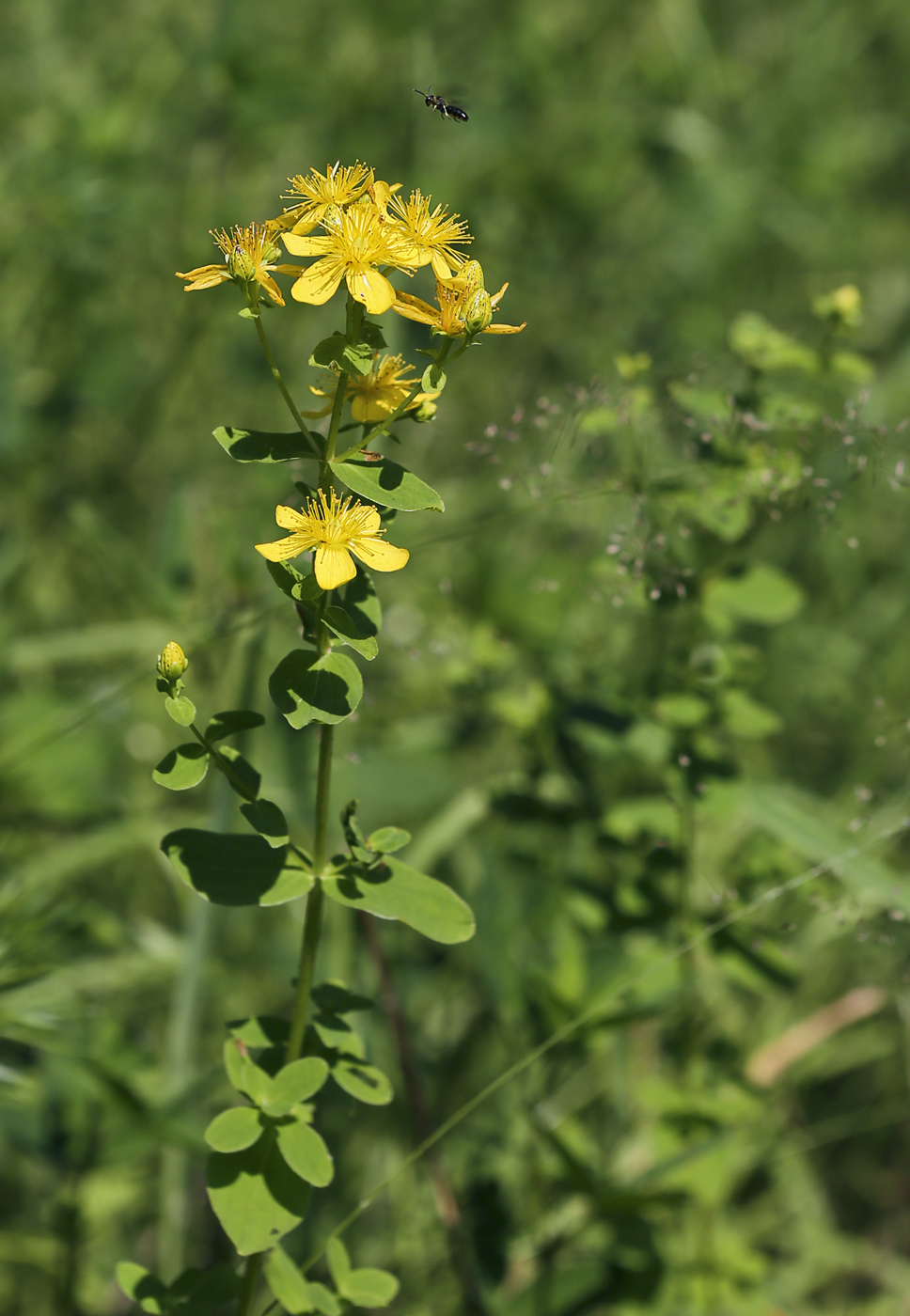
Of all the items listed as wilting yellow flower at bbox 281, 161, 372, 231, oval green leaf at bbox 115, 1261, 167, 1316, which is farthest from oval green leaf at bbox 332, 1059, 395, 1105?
wilting yellow flower at bbox 281, 161, 372, 231

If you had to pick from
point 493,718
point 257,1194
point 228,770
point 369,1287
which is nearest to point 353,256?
point 228,770

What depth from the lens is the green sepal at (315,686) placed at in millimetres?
1196

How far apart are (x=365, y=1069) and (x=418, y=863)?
96cm

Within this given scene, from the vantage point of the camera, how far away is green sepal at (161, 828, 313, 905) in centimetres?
129

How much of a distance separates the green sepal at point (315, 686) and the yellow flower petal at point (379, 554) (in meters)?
0.13

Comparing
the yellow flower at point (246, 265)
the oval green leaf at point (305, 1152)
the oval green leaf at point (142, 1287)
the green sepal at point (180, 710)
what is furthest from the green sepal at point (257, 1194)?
the yellow flower at point (246, 265)

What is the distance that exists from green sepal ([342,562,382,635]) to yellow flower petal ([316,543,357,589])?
14 centimetres

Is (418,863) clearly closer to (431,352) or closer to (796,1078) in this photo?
(796,1078)

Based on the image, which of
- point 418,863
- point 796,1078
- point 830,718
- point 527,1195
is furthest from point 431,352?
point 830,718

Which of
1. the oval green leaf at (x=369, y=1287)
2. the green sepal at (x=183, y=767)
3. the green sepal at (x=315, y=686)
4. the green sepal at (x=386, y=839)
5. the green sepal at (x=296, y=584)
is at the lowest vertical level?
the oval green leaf at (x=369, y=1287)

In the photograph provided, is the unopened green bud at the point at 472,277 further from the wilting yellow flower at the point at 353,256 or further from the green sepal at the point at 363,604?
the green sepal at the point at 363,604

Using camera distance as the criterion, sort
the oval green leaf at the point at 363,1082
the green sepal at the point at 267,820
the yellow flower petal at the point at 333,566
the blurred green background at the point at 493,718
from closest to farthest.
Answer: the yellow flower petal at the point at 333,566 → the green sepal at the point at 267,820 → the oval green leaf at the point at 363,1082 → the blurred green background at the point at 493,718

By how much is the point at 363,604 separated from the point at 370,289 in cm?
36

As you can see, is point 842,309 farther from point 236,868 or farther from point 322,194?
point 236,868
